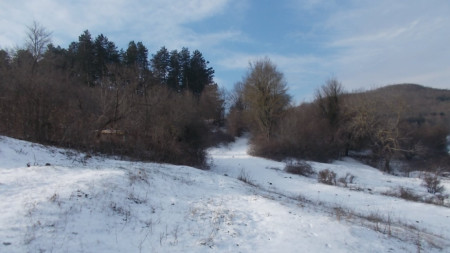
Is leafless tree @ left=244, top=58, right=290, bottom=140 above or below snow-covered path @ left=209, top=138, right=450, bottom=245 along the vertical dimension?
above

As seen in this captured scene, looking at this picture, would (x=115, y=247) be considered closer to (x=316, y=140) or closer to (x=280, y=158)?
(x=280, y=158)

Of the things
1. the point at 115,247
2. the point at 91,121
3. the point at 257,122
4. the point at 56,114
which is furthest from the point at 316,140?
the point at 115,247

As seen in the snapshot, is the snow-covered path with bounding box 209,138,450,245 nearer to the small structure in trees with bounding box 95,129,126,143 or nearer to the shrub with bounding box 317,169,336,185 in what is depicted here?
the shrub with bounding box 317,169,336,185

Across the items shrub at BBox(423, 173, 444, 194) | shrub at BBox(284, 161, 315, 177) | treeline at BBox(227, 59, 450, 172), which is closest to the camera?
shrub at BBox(423, 173, 444, 194)

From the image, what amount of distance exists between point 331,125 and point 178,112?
22.4 m

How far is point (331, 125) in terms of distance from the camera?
37.3m

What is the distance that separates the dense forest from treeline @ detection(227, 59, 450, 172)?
0.39ft

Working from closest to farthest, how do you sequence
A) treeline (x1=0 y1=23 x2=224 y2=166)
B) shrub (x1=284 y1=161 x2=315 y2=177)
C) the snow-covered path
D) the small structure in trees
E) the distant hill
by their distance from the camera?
the snow-covered path, treeline (x1=0 y1=23 x2=224 y2=166), the small structure in trees, shrub (x1=284 y1=161 x2=315 y2=177), the distant hill

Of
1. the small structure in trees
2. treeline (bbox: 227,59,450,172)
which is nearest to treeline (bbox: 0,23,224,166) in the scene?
the small structure in trees

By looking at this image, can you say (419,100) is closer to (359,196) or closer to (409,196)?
(409,196)

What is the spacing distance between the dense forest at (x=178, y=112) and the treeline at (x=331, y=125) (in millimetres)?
118

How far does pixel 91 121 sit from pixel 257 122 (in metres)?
21.5

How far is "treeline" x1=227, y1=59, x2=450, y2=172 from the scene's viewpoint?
103 feet

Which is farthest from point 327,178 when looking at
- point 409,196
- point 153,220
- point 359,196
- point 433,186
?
point 153,220
